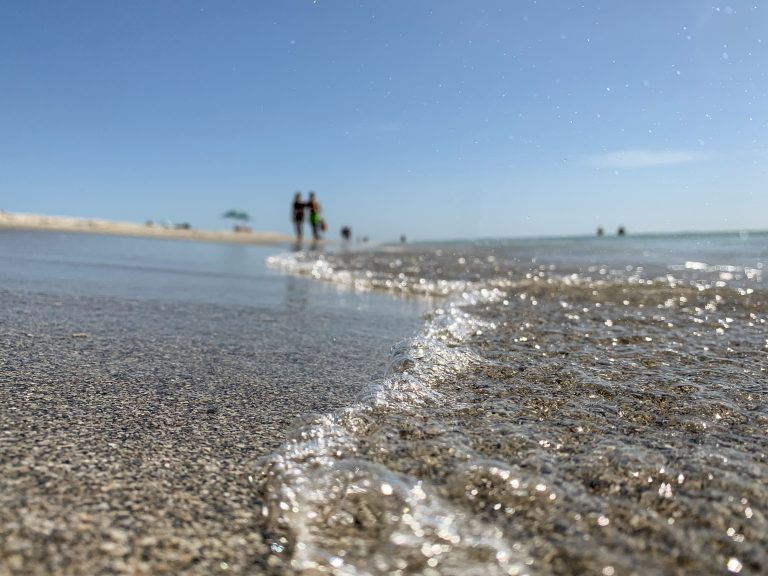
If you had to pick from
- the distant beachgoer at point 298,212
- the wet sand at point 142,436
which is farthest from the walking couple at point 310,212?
the wet sand at point 142,436

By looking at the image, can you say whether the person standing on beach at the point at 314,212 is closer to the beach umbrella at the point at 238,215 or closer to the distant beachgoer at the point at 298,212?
the distant beachgoer at the point at 298,212

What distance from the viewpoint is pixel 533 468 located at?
1271 millimetres

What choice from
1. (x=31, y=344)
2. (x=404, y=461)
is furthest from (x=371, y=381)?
(x=31, y=344)

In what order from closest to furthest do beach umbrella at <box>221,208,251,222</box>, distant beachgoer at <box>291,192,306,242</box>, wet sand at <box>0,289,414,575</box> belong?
wet sand at <box>0,289,414,575</box>
distant beachgoer at <box>291,192,306,242</box>
beach umbrella at <box>221,208,251,222</box>

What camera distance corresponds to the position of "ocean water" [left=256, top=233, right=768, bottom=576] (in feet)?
3.18

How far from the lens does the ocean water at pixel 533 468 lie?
0.97 meters

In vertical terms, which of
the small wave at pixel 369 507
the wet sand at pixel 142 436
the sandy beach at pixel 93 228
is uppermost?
the sandy beach at pixel 93 228

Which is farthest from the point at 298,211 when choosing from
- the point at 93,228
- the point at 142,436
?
the point at 142,436

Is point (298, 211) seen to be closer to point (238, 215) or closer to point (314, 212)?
point (314, 212)

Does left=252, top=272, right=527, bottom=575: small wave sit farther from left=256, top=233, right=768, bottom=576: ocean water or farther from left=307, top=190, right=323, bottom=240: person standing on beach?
left=307, top=190, right=323, bottom=240: person standing on beach

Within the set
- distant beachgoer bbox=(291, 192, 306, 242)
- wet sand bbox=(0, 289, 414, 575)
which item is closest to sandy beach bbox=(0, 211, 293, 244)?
distant beachgoer bbox=(291, 192, 306, 242)

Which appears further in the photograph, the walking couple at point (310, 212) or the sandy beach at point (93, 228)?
the walking couple at point (310, 212)

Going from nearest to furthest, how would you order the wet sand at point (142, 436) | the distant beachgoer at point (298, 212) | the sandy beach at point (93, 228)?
1. the wet sand at point (142, 436)
2. the sandy beach at point (93, 228)
3. the distant beachgoer at point (298, 212)

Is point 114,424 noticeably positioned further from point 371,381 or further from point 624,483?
point 624,483
